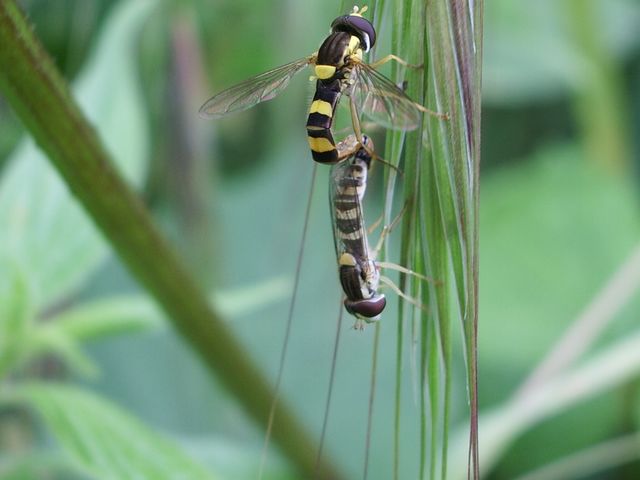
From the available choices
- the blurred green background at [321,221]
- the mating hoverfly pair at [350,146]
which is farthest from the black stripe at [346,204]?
the blurred green background at [321,221]

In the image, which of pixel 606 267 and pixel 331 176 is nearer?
pixel 331 176

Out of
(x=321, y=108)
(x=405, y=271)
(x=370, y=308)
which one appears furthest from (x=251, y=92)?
(x=405, y=271)

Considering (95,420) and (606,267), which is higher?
(606,267)

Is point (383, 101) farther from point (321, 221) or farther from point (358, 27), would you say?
point (321, 221)

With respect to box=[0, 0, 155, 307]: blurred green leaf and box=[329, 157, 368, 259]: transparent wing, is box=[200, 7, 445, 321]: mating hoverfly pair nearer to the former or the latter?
box=[329, 157, 368, 259]: transparent wing

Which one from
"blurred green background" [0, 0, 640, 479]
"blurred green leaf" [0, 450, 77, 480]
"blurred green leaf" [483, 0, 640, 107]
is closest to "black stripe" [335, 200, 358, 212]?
"blurred green leaf" [0, 450, 77, 480]

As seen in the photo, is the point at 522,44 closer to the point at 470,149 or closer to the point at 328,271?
the point at 328,271

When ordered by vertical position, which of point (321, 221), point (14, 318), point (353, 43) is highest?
point (321, 221)

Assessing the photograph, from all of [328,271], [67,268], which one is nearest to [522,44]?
[328,271]
